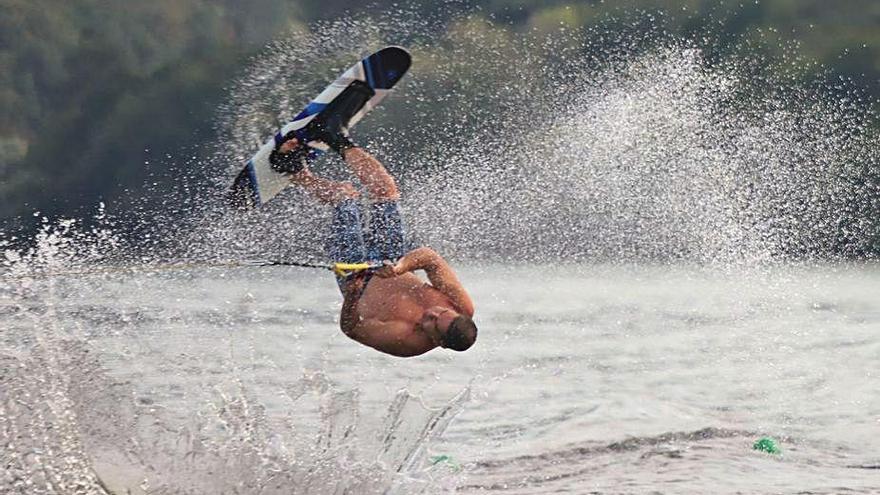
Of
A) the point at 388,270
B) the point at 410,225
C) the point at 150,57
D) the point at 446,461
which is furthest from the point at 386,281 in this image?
the point at 150,57

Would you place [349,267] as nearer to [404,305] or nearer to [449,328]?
[404,305]

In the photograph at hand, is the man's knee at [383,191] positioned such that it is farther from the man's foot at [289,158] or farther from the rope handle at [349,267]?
the man's foot at [289,158]

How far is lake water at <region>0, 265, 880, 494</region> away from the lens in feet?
20.2

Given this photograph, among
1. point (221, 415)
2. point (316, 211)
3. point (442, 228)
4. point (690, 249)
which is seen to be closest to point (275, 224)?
point (316, 211)

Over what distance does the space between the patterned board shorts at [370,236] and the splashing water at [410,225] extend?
1075mm

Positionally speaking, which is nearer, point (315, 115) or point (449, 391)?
point (315, 115)

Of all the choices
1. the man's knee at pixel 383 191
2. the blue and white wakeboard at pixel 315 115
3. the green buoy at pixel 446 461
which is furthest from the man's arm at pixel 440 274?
the green buoy at pixel 446 461

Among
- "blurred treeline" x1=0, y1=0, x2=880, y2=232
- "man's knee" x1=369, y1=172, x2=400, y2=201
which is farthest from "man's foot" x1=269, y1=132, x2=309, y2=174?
"blurred treeline" x1=0, y1=0, x2=880, y2=232

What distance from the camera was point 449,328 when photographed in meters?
5.66

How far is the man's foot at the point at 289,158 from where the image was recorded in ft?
21.2

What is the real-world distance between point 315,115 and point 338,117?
12cm

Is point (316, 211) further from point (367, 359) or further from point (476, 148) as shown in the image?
point (367, 359)

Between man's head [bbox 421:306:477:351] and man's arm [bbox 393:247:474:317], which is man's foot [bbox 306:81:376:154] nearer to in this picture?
man's arm [bbox 393:247:474:317]

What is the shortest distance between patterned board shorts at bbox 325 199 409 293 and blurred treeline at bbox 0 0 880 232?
623 inches
